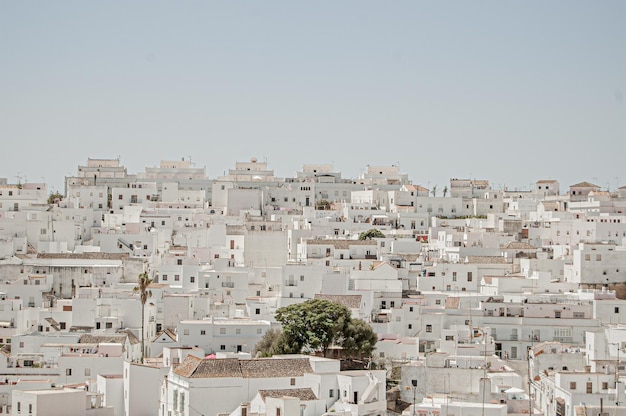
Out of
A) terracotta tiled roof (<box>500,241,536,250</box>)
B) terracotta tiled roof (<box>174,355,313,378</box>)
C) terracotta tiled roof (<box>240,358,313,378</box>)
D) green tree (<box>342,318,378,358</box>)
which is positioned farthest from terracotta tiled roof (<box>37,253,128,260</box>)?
terracotta tiled roof (<box>240,358,313,378</box>)

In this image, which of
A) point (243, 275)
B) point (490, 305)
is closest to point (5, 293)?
point (243, 275)

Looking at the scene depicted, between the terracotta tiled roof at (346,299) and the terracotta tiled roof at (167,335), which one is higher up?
the terracotta tiled roof at (346,299)

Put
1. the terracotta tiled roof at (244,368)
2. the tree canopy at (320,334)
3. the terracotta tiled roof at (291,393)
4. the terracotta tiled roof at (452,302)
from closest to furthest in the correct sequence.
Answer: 1. the terracotta tiled roof at (291,393)
2. the terracotta tiled roof at (244,368)
3. the tree canopy at (320,334)
4. the terracotta tiled roof at (452,302)

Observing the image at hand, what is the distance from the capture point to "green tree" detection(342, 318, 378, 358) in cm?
3450

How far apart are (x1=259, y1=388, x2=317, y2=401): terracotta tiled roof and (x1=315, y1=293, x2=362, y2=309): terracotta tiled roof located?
30.5 feet

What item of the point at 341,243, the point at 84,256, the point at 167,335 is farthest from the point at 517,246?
the point at 167,335

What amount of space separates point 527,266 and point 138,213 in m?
18.7

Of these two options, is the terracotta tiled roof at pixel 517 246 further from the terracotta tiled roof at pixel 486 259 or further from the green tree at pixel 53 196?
the green tree at pixel 53 196

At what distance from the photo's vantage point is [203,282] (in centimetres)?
4153

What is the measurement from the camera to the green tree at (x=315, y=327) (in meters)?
34.5

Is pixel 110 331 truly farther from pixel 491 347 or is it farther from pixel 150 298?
pixel 491 347

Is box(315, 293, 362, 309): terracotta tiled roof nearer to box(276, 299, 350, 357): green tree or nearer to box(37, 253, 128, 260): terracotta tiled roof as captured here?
box(276, 299, 350, 357): green tree

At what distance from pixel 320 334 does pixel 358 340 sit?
1124 mm

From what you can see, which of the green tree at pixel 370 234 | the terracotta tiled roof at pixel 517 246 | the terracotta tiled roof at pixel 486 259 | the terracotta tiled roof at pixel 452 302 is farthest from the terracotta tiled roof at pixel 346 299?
the terracotta tiled roof at pixel 517 246
